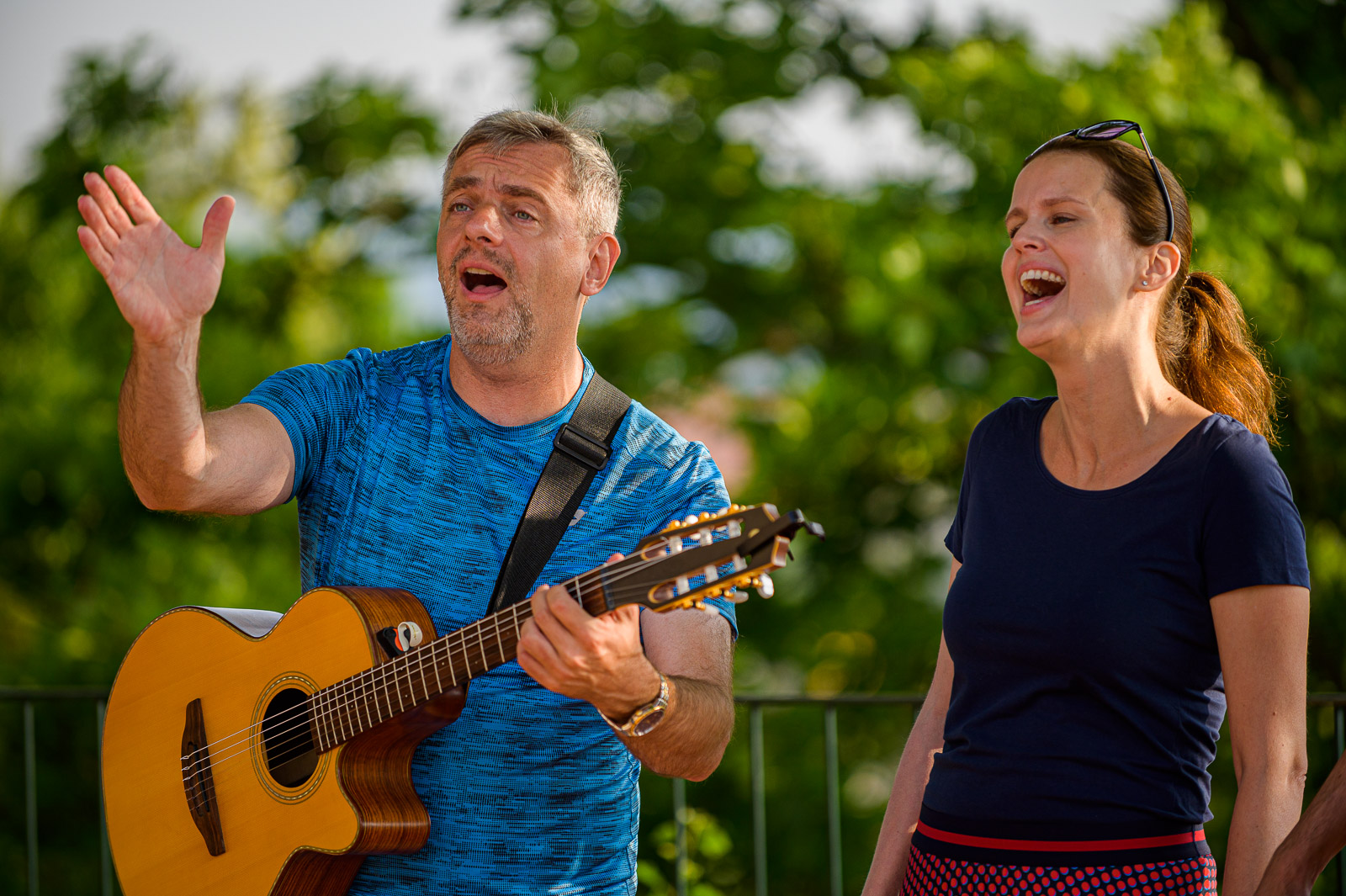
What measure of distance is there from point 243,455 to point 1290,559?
5.43ft

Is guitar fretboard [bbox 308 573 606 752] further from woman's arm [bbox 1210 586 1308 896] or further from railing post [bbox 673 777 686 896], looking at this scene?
railing post [bbox 673 777 686 896]

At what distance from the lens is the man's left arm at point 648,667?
1.71 m

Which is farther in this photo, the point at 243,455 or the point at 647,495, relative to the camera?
the point at 647,495

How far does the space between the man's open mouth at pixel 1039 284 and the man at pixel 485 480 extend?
693mm

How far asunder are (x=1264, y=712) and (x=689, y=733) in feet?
2.83

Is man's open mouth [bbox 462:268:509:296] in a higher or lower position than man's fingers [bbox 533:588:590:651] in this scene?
higher

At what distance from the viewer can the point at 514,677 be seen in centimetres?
203

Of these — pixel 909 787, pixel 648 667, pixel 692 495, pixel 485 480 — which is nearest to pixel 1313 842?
pixel 909 787

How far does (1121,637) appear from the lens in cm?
153

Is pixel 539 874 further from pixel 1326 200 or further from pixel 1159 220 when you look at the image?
pixel 1326 200

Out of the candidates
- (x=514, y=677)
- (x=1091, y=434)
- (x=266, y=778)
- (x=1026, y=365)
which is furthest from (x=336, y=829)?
(x=1026, y=365)

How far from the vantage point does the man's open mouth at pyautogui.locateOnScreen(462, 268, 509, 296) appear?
7.30ft

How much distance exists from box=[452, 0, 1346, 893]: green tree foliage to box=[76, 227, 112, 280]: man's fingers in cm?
365

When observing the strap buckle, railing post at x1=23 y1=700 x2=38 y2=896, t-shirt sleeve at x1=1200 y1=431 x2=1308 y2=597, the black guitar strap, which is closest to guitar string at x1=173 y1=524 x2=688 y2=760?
the black guitar strap
